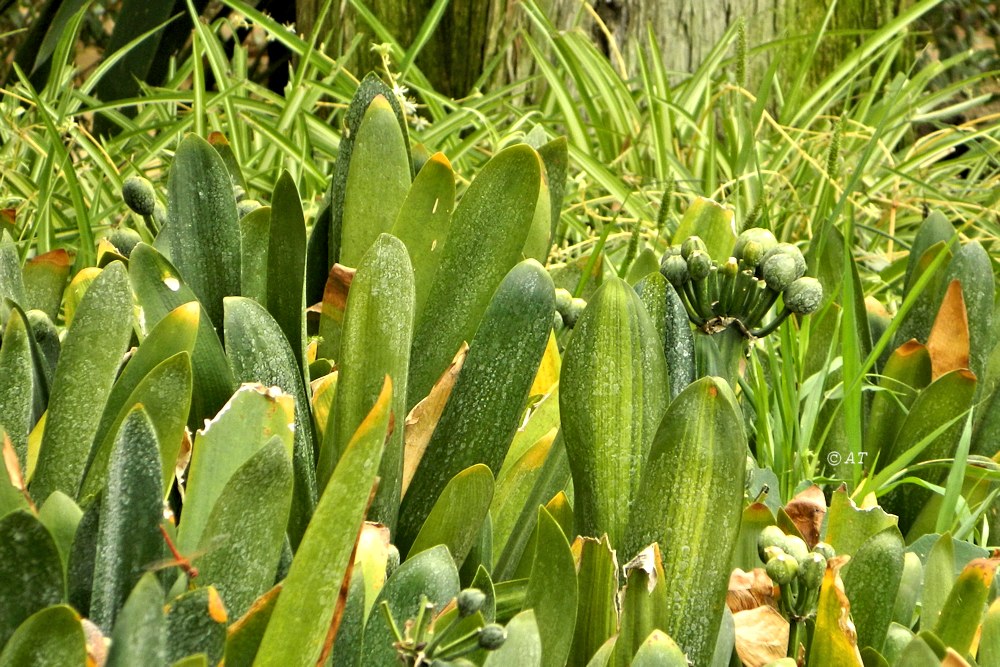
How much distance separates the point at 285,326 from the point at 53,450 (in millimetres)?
249

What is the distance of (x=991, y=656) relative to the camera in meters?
0.75

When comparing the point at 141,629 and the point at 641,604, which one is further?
the point at 641,604

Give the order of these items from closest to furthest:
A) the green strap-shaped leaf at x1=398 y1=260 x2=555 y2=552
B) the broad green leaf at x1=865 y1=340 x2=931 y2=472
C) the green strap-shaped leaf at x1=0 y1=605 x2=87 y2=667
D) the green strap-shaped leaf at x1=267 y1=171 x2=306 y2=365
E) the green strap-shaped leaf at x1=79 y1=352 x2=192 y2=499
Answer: the green strap-shaped leaf at x1=0 y1=605 x2=87 y2=667
the green strap-shaped leaf at x1=79 y1=352 x2=192 y2=499
the green strap-shaped leaf at x1=398 y1=260 x2=555 y2=552
the green strap-shaped leaf at x1=267 y1=171 x2=306 y2=365
the broad green leaf at x1=865 y1=340 x2=931 y2=472

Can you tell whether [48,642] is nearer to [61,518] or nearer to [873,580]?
[61,518]

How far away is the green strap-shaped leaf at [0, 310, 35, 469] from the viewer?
2.76 feet

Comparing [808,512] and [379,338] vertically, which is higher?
[379,338]

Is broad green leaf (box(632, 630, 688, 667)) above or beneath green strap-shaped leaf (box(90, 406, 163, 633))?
beneath

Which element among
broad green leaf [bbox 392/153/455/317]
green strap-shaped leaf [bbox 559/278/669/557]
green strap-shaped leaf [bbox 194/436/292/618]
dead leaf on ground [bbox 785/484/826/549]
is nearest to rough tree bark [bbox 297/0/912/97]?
broad green leaf [bbox 392/153/455/317]

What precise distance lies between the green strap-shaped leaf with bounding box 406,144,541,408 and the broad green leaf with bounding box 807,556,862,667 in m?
0.38

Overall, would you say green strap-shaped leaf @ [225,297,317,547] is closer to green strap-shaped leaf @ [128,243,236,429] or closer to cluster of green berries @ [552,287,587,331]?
green strap-shaped leaf @ [128,243,236,429]

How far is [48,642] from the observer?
54 centimetres

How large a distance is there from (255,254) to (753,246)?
0.53m

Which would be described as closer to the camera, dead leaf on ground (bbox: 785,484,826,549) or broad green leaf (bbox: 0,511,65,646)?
broad green leaf (bbox: 0,511,65,646)

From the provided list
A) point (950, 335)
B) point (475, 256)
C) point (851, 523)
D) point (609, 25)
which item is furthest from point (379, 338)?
point (609, 25)
